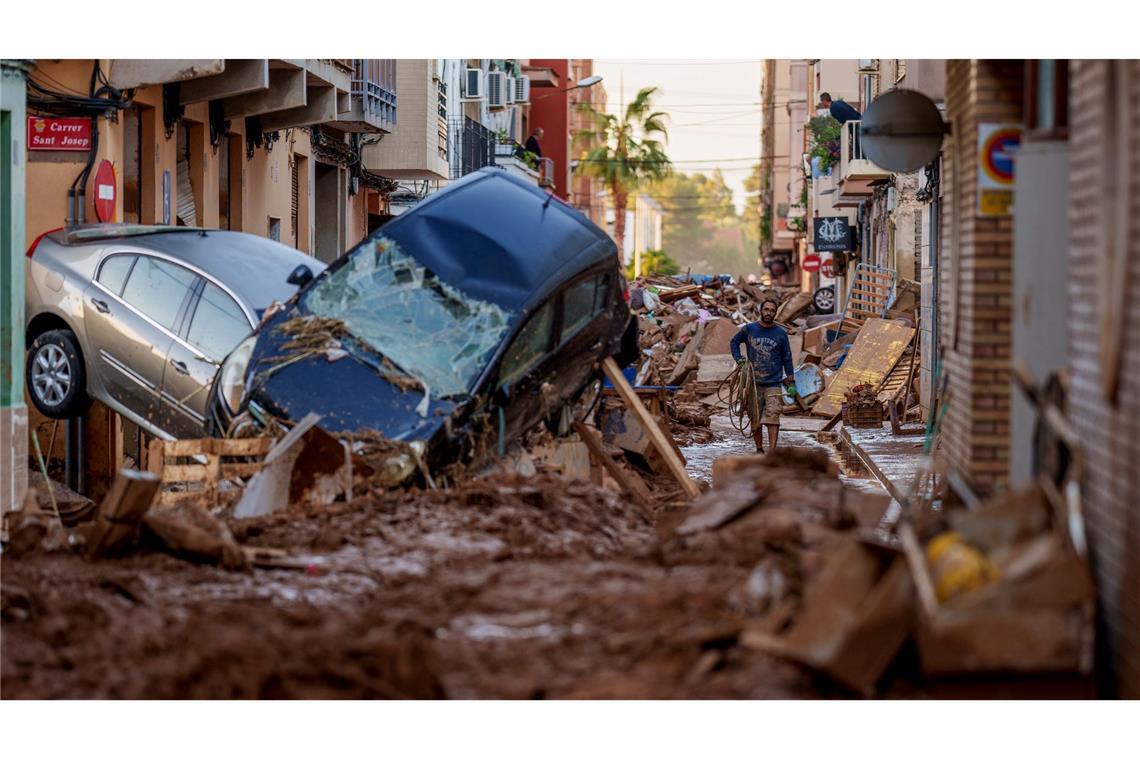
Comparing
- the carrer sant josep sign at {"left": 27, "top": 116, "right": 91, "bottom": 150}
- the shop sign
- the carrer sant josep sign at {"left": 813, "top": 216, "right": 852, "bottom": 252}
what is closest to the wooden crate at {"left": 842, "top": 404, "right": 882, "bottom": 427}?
the carrer sant josep sign at {"left": 27, "top": 116, "right": 91, "bottom": 150}

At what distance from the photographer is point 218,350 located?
13.0 metres

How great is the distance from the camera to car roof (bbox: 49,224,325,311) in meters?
13.8

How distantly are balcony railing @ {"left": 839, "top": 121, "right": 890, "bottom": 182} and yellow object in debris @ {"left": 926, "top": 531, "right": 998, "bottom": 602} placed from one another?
2883 centimetres

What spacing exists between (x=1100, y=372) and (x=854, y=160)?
30215 mm

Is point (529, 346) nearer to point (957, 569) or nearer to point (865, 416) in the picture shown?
point (957, 569)

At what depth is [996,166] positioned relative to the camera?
350 inches

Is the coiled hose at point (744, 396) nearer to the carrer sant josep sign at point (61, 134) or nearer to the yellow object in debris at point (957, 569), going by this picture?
the carrer sant josep sign at point (61, 134)

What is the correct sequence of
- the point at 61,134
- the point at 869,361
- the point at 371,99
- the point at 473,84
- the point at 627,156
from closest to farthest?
the point at 61,134, the point at 869,361, the point at 371,99, the point at 473,84, the point at 627,156

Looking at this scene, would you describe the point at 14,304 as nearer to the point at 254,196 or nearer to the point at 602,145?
the point at 254,196

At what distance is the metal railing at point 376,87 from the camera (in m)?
27.5

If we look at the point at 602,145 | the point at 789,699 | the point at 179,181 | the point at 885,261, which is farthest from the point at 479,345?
the point at 602,145

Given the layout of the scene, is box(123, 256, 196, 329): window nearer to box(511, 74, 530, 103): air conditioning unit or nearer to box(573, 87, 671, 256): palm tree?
box(511, 74, 530, 103): air conditioning unit

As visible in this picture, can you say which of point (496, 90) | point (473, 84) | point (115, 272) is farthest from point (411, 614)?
point (496, 90)

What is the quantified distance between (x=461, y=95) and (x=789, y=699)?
4179 centimetres
